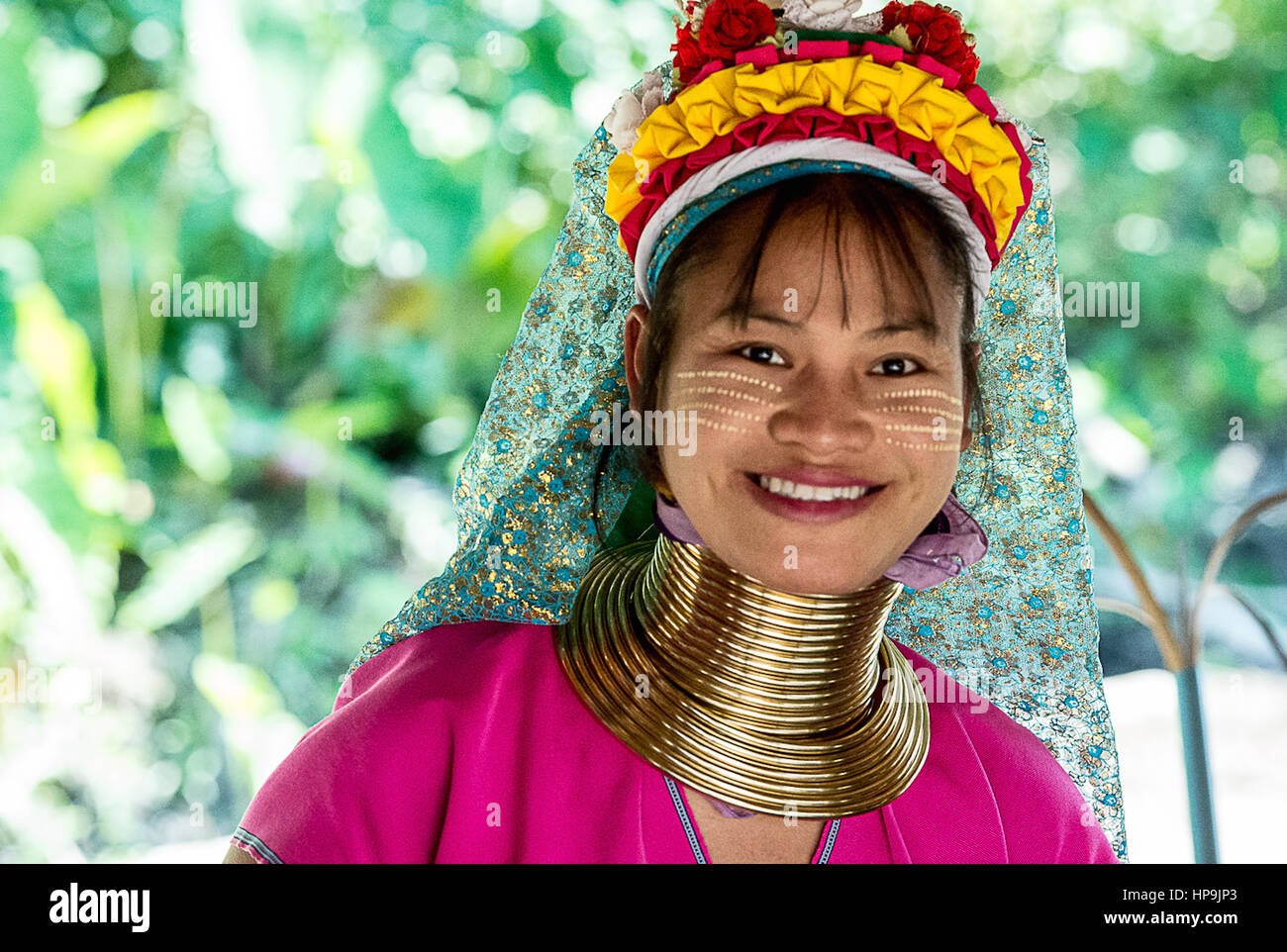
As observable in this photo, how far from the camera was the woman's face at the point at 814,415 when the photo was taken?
51.5 inches

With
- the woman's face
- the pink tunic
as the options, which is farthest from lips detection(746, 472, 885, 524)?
the pink tunic

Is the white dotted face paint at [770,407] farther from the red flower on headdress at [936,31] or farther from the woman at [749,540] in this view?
the red flower on headdress at [936,31]

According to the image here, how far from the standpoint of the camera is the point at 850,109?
1363mm

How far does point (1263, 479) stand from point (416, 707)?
3651mm

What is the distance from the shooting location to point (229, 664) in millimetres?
3889

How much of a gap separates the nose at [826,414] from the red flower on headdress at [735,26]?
42 centimetres

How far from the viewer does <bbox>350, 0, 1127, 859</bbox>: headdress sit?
1.38 metres

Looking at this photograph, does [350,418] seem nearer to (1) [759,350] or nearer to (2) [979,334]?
(2) [979,334]

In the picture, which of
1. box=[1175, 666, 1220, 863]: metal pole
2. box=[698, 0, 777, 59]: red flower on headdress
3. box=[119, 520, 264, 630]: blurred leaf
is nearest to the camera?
box=[698, 0, 777, 59]: red flower on headdress

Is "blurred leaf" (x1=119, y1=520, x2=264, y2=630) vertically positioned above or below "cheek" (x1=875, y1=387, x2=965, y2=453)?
below

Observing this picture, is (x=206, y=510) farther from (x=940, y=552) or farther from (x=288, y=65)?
(x=940, y=552)

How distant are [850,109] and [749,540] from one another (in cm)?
52

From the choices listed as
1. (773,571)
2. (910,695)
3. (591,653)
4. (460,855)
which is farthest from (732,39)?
(460,855)

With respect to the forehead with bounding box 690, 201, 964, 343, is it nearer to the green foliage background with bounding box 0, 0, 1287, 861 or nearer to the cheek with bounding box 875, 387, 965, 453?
the cheek with bounding box 875, 387, 965, 453
